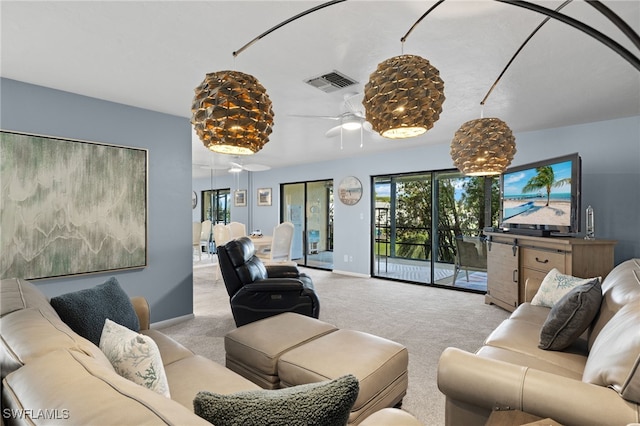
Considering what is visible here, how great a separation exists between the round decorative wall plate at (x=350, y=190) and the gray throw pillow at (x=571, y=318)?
4.59 m

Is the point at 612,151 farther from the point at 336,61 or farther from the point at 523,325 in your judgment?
the point at 336,61

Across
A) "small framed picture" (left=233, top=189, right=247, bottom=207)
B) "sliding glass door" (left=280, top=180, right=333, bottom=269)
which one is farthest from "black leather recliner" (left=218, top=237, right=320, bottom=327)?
"small framed picture" (left=233, top=189, right=247, bottom=207)

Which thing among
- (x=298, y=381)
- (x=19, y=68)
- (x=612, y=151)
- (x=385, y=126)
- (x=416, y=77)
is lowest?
(x=298, y=381)

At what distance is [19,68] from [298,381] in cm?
300

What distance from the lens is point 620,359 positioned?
115 centimetres

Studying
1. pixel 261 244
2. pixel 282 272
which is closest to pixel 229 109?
pixel 282 272

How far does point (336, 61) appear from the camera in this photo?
2316mm

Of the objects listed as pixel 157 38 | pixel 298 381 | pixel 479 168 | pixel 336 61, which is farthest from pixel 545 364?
pixel 157 38

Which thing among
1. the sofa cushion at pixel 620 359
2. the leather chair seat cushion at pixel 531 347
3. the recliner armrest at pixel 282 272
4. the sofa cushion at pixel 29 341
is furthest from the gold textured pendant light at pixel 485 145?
the recliner armrest at pixel 282 272

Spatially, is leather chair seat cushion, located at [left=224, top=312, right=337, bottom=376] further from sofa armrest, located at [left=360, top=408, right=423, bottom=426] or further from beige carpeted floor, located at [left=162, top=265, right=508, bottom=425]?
sofa armrest, located at [left=360, top=408, right=423, bottom=426]

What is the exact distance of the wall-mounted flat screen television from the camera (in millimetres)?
3338

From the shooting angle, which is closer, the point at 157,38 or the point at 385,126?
the point at 385,126

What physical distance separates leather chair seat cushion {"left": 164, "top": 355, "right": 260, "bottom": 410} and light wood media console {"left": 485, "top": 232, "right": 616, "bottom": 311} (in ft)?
8.76

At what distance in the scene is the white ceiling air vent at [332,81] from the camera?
2.54m
